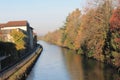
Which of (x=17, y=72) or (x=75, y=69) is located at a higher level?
(x=17, y=72)

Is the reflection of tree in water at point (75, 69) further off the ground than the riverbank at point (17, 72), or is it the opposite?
the riverbank at point (17, 72)

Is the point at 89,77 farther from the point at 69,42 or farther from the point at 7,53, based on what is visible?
the point at 69,42

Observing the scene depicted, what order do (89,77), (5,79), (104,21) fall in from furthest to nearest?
(104,21) → (89,77) → (5,79)

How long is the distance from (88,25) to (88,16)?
480 cm

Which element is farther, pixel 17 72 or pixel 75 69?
pixel 75 69

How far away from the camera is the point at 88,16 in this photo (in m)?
61.4

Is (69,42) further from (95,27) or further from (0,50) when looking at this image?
(0,50)

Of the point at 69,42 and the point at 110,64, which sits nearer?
the point at 110,64

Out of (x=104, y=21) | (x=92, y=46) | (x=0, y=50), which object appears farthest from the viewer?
(x=92, y=46)

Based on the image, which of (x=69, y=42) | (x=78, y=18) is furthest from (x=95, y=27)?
(x=69, y=42)

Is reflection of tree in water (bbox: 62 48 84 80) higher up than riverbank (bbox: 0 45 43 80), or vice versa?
riverbank (bbox: 0 45 43 80)

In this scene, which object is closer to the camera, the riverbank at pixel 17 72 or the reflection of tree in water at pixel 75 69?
the riverbank at pixel 17 72

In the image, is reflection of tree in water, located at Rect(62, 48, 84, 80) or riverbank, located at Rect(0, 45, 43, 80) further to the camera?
reflection of tree in water, located at Rect(62, 48, 84, 80)

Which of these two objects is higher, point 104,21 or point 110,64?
point 104,21
